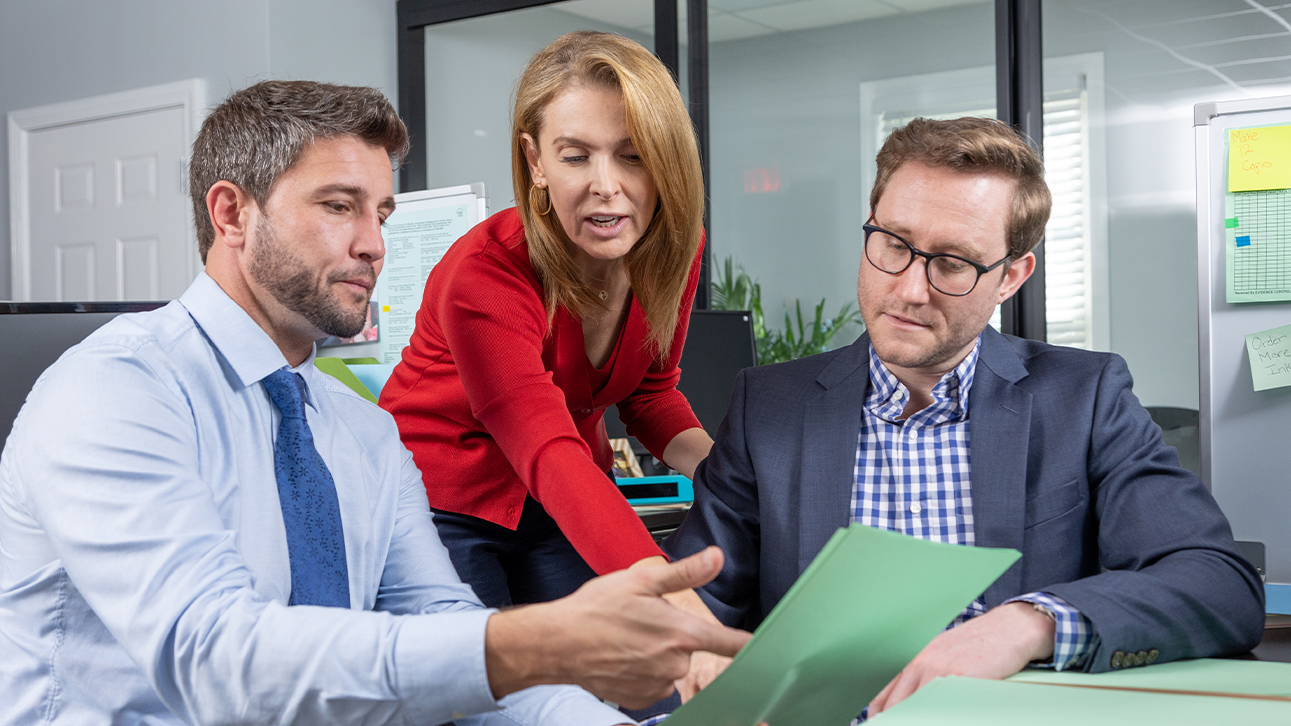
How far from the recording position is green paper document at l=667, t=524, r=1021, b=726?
24.1 inches

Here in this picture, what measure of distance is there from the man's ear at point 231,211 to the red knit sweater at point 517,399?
1.10 feet

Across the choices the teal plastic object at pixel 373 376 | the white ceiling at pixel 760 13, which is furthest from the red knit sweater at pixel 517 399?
the white ceiling at pixel 760 13

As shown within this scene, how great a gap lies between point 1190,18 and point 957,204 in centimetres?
281

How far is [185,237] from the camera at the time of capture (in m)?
4.59

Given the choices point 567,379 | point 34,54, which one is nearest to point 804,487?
point 567,379

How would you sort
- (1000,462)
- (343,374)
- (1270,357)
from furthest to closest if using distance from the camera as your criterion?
1. (1270,357)
2. (343,374)
3. (1000,462)

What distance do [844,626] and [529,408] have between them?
0.65 meters

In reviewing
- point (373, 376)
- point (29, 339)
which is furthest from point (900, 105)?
point (29, 339)

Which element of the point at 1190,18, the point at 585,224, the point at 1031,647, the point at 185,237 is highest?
the point at 1190,18

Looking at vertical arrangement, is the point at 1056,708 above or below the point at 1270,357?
below

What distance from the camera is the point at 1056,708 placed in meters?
0.78

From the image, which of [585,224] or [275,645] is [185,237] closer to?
[585,224]

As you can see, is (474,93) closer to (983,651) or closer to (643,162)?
(643,162)

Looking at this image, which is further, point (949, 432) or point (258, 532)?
point (949, 432)
